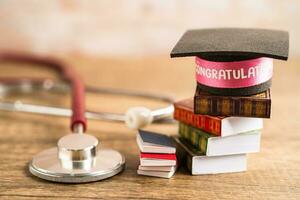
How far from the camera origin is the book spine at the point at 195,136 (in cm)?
79

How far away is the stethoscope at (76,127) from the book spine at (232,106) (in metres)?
0.13

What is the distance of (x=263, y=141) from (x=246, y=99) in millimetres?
199

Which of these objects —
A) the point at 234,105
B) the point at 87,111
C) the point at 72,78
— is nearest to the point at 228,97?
the point at 234,105

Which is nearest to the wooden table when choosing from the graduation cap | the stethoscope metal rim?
the stethoscope metal rim

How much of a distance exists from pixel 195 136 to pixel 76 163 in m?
0.16

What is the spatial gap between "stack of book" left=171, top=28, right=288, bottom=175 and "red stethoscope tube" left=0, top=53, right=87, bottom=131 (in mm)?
178

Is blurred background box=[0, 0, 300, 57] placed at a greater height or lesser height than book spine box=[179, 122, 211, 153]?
greater

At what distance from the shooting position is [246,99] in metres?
0.75

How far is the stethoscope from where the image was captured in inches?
30.5

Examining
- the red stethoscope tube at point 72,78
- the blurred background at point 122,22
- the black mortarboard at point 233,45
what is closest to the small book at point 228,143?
the black mortarboard at point 233,45

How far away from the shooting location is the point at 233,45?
0.76 metres

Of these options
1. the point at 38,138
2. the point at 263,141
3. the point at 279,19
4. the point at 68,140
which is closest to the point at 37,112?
the point at 38,138

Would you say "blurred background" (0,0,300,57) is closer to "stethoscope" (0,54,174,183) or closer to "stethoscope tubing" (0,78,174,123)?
"stethoscope" (0,54,174,183)

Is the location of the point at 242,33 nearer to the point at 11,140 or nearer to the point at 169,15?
the point at 11,140
